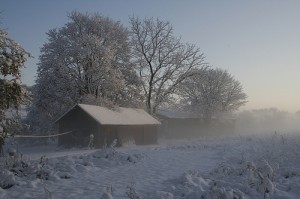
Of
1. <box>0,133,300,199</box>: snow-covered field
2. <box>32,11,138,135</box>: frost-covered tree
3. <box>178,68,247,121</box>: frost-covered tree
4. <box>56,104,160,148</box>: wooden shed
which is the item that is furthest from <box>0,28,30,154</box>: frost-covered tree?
<box>178,68,247,121</box>: frost-covered tree

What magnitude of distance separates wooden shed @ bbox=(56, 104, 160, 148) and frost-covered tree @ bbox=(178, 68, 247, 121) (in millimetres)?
22920

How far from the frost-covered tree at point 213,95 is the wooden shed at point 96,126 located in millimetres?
22920

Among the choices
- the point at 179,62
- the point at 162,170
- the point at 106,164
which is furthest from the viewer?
the point at 179,62

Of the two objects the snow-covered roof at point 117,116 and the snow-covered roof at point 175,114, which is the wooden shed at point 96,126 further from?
the snow-covered roof at point 175,114

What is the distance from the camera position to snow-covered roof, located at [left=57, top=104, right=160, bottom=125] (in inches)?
1234

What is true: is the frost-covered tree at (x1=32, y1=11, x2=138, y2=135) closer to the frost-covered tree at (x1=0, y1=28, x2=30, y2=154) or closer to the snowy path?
the snowy path

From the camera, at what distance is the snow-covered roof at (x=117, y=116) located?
3134 cm

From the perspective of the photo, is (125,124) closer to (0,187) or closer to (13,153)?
(13,153)

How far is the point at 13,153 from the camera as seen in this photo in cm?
1566

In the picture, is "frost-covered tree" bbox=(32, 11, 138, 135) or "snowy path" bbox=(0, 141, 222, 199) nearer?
"snowy path" bbox=(0, 141, 222, 199)

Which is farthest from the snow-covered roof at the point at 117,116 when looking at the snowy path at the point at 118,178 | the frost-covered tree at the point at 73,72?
the snowy path at the point at 118,178

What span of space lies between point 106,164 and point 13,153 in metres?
4.32

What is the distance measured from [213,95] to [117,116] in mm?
28322

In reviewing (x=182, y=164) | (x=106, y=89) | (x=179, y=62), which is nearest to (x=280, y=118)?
(x=179, y=62)
